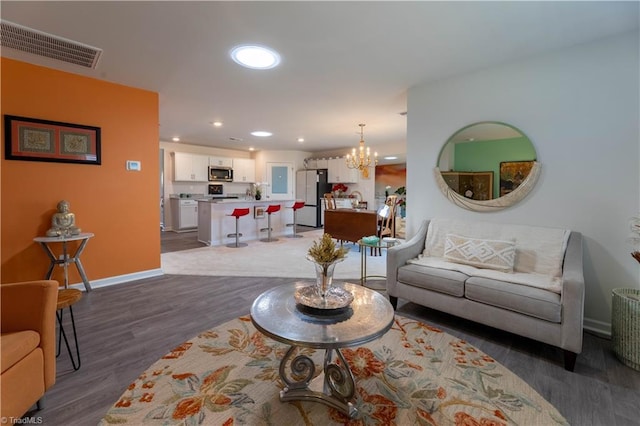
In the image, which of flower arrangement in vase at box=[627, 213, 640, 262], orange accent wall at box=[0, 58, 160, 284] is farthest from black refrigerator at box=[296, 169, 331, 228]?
flower arrangement in vase at box=[627, 213, 640, 262]

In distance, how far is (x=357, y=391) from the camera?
175cm

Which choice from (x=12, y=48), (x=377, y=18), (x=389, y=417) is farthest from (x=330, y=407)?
(x=12, y=48)

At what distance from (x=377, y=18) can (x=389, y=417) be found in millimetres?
2647

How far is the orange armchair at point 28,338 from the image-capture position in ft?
4.44

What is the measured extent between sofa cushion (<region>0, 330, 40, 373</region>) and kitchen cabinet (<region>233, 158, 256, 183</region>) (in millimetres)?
7747

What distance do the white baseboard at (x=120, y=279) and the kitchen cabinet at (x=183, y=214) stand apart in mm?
4057

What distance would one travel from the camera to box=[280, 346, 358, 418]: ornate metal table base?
1584 millimetres

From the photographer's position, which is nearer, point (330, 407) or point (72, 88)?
point (330, 407)

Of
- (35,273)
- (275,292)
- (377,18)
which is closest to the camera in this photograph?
(275,292)

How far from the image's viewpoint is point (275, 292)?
199cm

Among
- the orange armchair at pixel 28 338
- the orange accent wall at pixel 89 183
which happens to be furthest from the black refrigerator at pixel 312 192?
the orange armchair at pixel 28 338

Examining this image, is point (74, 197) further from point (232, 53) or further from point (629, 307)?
point (629, 307)

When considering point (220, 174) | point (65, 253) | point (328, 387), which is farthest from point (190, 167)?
point (328, 387)

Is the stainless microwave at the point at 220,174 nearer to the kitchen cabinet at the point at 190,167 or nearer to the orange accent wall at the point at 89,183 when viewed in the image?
the kitchen cabinet at the point at 190,167
